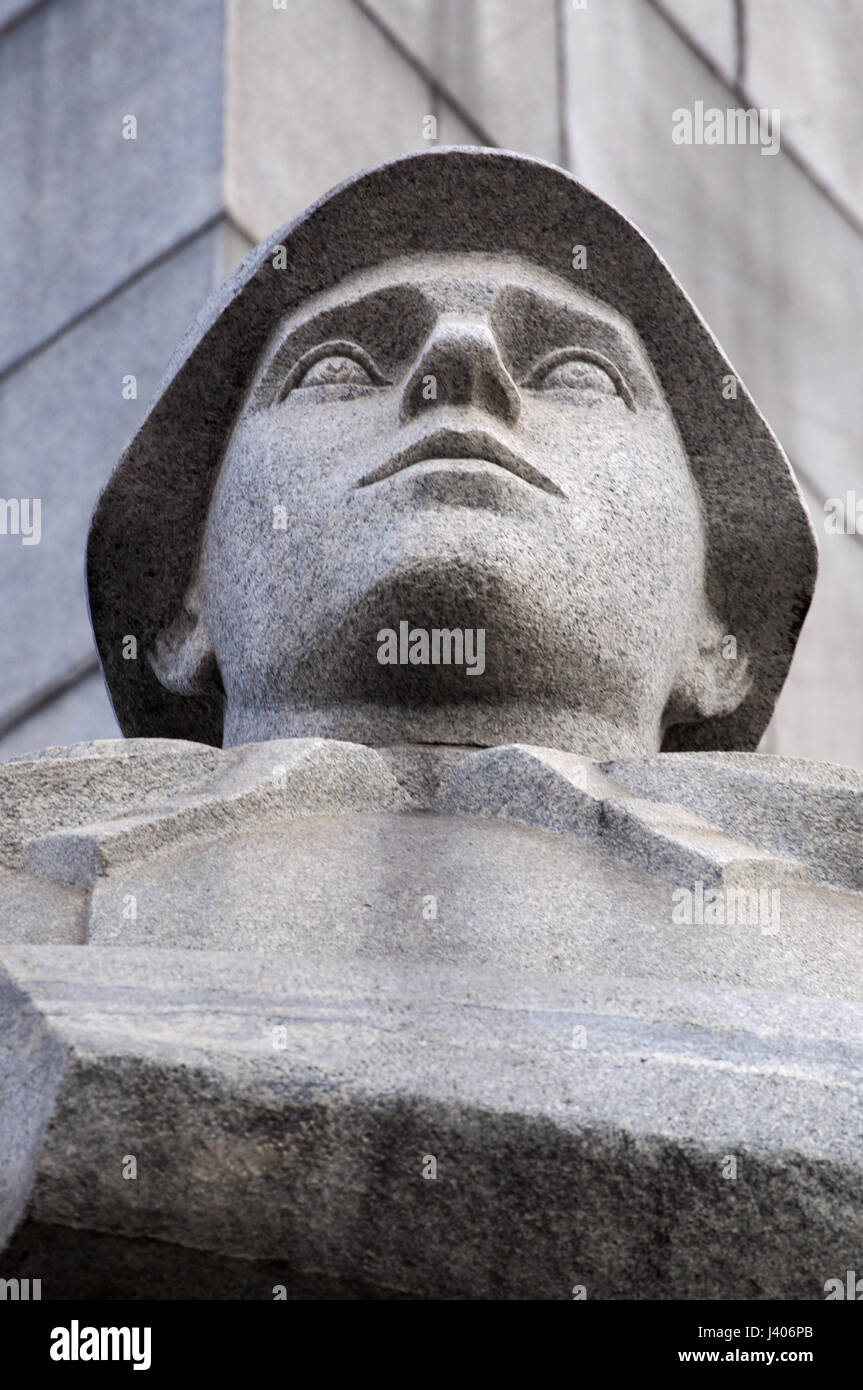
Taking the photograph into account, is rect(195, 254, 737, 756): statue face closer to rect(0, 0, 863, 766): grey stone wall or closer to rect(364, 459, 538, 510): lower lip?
rect(364, 459, 538, 510): lower lip

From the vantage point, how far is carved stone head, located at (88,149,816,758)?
16.0 ft

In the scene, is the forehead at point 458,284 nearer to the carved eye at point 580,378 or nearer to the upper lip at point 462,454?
the carved eye at point 580,378

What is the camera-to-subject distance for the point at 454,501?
4.84 meters

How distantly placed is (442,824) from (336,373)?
1717 millimetres

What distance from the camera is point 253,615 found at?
518 cm

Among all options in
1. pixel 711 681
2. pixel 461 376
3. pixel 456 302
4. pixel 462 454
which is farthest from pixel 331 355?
pixel 711 681

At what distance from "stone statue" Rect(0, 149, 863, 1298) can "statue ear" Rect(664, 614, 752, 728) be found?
0.01 m

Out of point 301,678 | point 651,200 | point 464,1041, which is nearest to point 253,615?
point 301,678

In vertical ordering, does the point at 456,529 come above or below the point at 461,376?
below

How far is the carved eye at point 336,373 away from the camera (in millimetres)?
5473

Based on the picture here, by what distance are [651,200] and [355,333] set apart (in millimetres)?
5116

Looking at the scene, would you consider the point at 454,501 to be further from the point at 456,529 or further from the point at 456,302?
the point at 456,302

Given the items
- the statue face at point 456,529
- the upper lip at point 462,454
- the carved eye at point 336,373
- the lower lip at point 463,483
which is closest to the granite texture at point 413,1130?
the statue face at point 456,529

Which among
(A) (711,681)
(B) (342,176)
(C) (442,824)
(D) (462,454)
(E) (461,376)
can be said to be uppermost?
(B) (342,176)
